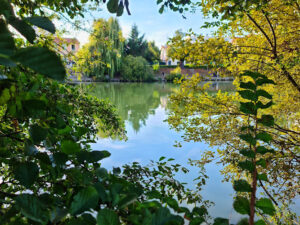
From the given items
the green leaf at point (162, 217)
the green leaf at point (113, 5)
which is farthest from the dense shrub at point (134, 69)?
the green leaf at point (162, 217)

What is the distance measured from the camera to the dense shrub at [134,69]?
3127cm

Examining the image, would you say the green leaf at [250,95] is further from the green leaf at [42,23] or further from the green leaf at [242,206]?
the green leaf at [42,23]

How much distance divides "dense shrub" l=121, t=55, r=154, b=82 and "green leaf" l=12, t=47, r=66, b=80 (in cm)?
3155

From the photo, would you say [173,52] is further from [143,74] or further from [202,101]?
[143,74]

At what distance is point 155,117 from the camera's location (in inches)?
513

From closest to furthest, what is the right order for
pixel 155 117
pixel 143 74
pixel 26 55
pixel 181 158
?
pixel 26 55 < pixel 181 158 < pixel 155 117 < pixel 143 74

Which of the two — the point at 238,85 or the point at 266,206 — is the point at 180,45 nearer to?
the point at 238,85

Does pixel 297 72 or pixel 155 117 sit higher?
pixel 297 72

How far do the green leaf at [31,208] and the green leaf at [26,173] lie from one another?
10 cm

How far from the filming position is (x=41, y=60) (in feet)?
1.07

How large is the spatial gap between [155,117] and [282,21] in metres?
9.96

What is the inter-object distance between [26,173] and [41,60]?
1.10ft

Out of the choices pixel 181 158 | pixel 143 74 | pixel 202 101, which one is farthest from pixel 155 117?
pixel 143 74

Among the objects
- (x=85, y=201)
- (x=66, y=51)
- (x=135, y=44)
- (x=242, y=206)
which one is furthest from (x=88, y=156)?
(x=135, y=44)
